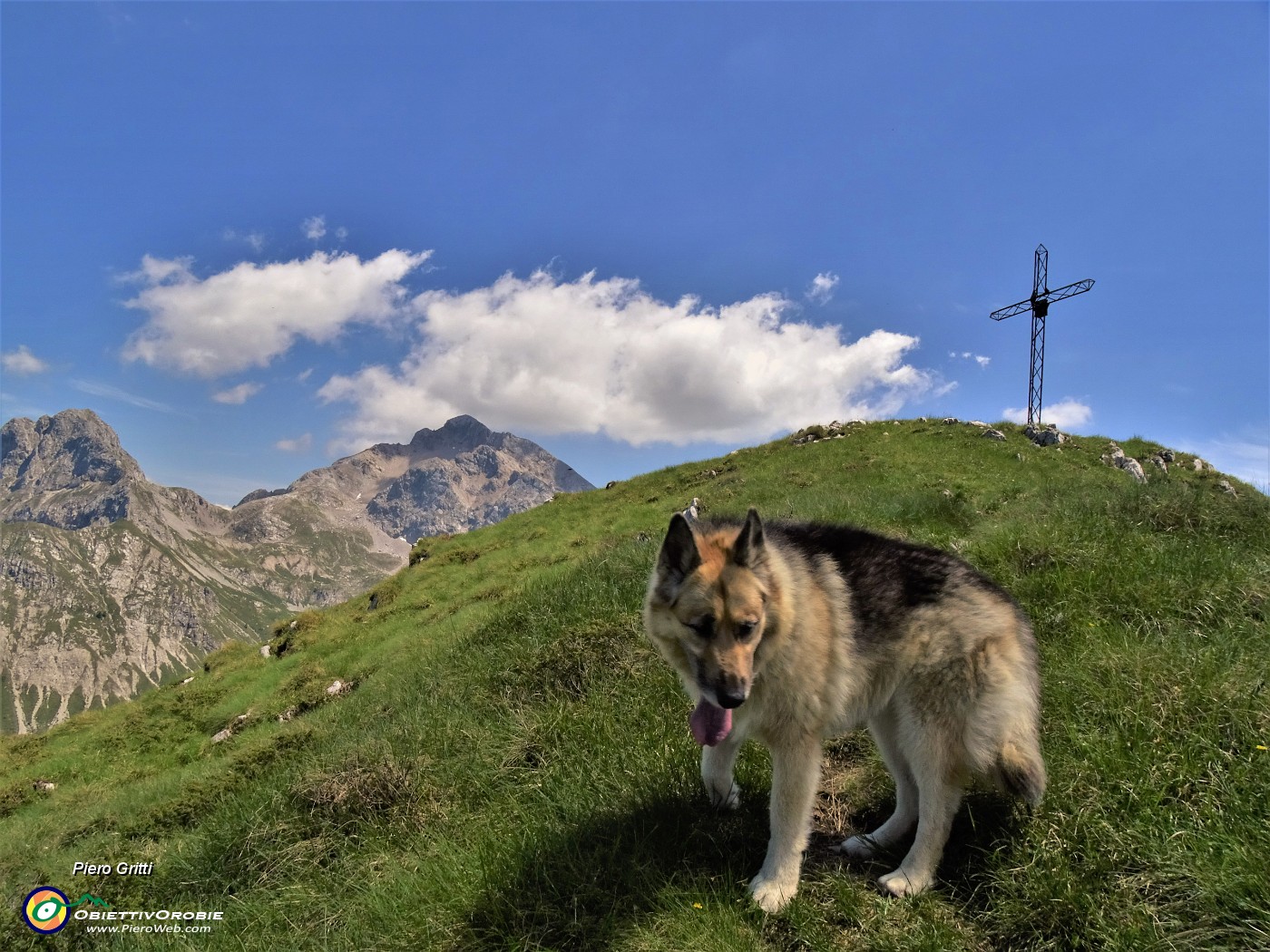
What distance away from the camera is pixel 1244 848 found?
129 inches

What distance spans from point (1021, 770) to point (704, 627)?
7.22ft

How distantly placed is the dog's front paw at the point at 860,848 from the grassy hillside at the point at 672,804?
0.41 ft

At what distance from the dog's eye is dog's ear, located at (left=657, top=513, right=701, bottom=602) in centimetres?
25

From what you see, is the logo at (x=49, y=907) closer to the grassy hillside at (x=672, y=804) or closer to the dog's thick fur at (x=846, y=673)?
the grassy hillside at (x=672, y=804)

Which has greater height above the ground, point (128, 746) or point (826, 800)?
point (826, 800)

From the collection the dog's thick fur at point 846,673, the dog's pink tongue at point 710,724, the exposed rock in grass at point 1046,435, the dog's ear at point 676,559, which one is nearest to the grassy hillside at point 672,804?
the dog's thick fur at point 846,673

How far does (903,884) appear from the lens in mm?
3869

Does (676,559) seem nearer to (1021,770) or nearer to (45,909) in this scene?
(1021,770)

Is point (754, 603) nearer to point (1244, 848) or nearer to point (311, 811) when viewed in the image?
point (1244, 848)

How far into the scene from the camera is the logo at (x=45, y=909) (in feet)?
20.5

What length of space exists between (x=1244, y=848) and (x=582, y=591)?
7.83m

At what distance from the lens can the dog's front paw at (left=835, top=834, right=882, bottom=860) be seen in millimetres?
4297

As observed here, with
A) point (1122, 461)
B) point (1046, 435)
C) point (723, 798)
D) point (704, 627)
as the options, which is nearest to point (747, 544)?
point (704, 627)

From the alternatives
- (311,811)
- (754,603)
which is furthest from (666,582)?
(311,811)
